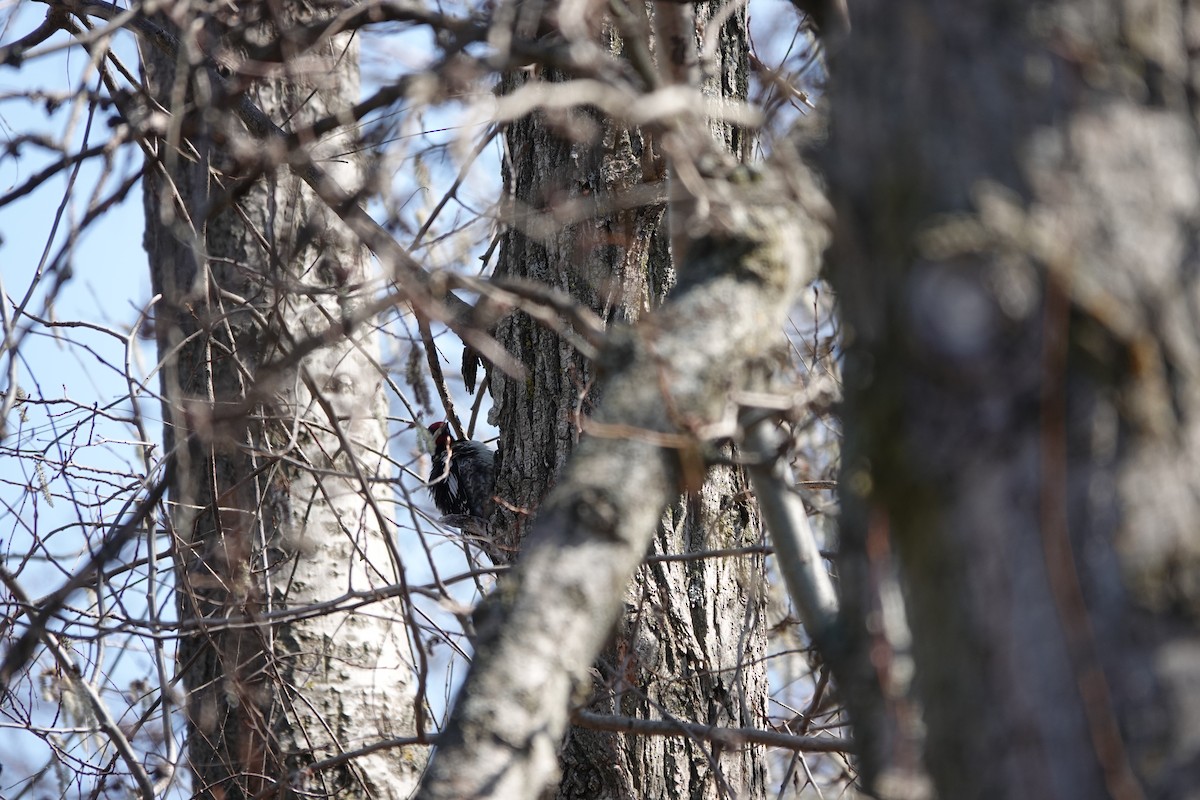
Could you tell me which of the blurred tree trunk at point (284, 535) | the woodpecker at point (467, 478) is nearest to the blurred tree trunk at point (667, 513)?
the blurred tree trunk at point (284, 535)

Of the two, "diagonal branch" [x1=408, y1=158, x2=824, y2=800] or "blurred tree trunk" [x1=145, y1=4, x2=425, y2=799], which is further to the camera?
"blurred tree trunk" [x1=145, y1=4, x2=425, y2=799]

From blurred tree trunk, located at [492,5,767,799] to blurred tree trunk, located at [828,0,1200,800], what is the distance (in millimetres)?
1498

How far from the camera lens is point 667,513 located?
309 centimetres

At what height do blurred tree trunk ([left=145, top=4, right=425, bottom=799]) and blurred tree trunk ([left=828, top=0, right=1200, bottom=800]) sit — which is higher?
blurred tree trunk ([left=145, top=4, right=425, bottom=799])

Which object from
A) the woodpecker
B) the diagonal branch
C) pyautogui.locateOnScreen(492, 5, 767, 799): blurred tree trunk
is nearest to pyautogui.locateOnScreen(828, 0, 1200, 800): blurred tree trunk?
the diagonal branch

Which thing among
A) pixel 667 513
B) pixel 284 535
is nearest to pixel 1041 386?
pixel 667 513

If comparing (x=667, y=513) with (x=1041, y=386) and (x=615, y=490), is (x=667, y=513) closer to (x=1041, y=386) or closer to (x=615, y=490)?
(x=615, y=490)

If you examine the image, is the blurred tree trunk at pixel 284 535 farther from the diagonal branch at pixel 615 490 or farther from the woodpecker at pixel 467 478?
the diagonal branch at pixel 615 490

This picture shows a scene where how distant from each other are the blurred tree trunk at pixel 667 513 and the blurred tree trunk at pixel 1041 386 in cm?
150

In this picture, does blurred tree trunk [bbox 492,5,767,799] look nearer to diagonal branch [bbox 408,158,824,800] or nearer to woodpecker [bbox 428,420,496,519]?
diagonal branch [bbox 408,158,824,800]

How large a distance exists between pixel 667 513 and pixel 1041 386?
194 cm

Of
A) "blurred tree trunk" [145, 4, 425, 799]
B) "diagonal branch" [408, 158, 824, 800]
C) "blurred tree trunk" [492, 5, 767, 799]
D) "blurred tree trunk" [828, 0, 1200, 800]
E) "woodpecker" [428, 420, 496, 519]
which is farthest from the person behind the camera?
"woodpecker" [428, 420, 496, 519]

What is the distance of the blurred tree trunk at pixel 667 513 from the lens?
9.71ft

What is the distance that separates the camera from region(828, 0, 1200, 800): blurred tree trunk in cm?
116
